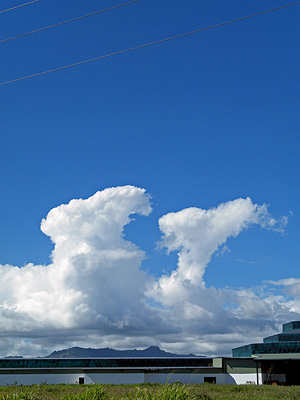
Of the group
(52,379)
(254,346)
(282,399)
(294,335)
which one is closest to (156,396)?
(282,399)

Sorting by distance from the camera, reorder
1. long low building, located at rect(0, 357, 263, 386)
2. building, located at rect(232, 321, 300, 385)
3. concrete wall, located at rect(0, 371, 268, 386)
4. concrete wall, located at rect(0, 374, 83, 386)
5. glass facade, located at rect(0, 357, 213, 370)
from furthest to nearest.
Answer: building, located at rect(232, 321, 300, 385)
glass facade, located at rect(0, 357, 213, 370)
long low building, located at rect(0, 357, 263, 386)
concrete wall, located at rect(0, 371, 268, 386)
concrete wall, located at rect(0, 374, 83, 386)

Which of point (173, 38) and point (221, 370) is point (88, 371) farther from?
point (173, 38)

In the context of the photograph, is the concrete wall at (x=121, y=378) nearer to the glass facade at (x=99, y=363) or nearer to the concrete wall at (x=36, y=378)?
the concrete wall at (x=36, y=378)

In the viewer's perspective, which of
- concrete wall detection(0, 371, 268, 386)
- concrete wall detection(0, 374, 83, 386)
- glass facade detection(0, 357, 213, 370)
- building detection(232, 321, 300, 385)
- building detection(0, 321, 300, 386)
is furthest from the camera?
building detection(232, 321, 300, 385)

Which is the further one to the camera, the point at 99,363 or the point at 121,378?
the point at 99,363

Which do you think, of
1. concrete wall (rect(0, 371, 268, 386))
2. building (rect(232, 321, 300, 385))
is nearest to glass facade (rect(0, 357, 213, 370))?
concrete wall (rect(0, 371, 268, 386))

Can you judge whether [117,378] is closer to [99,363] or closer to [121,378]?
[121,378]

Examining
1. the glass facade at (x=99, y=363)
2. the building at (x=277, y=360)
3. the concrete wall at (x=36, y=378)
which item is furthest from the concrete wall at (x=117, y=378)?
the building at (x=277, y=360)

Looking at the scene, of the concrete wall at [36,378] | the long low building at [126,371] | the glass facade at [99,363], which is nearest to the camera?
the concrete wall at [36,378]

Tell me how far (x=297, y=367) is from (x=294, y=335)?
5.91 meters

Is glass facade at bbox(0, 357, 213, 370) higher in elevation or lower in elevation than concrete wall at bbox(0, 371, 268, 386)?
higher

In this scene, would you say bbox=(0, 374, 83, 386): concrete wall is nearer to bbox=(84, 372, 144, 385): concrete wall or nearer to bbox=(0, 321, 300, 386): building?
bbox=(0, 321, 300, 386): building

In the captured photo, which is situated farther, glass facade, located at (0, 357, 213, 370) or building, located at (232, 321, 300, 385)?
building, located at (232, 321, 300, 385)

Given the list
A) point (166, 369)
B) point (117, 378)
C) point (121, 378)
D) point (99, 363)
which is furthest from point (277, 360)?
point (99, 363)
